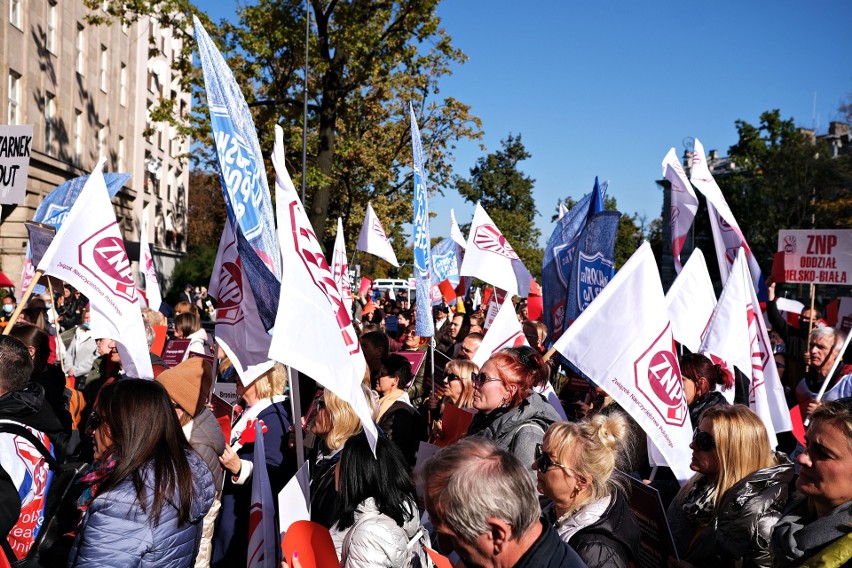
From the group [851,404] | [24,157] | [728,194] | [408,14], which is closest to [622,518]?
[851,404]

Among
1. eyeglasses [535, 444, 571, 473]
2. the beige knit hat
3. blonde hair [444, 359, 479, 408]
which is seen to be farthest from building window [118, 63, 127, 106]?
eyeglasses [535, 444, 571, 473]

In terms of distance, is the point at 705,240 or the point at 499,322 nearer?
the point at 499,322

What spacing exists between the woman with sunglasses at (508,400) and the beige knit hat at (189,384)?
1.40 metres

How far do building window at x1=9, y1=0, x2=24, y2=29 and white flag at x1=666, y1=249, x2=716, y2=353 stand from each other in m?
22.7

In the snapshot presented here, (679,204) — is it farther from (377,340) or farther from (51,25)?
(51,25)

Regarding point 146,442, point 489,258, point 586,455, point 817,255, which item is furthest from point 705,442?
point 817,255

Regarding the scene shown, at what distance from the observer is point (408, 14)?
2136cm

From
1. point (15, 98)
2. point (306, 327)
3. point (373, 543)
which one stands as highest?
point (15, 98)

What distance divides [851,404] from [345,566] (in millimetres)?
1877

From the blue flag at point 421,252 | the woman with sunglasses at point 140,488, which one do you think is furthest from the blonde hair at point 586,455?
the blue flag at point 421,252

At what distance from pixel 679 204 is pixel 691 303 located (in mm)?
2389

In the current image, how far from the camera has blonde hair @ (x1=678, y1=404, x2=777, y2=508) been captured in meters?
3.63

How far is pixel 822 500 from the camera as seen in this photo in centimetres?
288

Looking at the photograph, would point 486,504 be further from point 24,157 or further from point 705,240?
point 705,240
